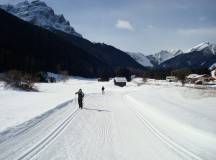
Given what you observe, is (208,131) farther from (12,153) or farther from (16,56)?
(16,56)

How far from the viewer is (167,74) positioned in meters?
196

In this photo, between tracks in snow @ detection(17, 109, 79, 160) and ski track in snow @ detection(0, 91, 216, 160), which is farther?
ski track in snow @ detection(0, 91, 216, 160)

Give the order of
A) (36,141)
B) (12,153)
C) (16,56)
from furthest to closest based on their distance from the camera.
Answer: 1. (16,56)
2. (36,141)
3. (12,153)

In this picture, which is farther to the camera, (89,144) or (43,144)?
(89,144)

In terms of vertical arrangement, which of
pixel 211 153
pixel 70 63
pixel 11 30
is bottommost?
pixel 211 153

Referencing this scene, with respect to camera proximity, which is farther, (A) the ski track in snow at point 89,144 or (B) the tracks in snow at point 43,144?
(A) the ski track in snow at point 89,144

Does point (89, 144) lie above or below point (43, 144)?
below

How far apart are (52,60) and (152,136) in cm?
17115

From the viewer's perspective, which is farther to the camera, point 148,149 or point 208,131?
point 208,131

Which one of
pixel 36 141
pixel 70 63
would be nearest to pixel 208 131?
pixel 36 141

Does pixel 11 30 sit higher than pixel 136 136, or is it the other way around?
pixel 11 30

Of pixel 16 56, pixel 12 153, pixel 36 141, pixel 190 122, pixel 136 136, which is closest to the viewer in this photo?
pixel 12 153

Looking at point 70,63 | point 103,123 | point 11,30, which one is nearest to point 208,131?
point 103,123

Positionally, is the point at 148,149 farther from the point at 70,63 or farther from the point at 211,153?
the point at 70,63
